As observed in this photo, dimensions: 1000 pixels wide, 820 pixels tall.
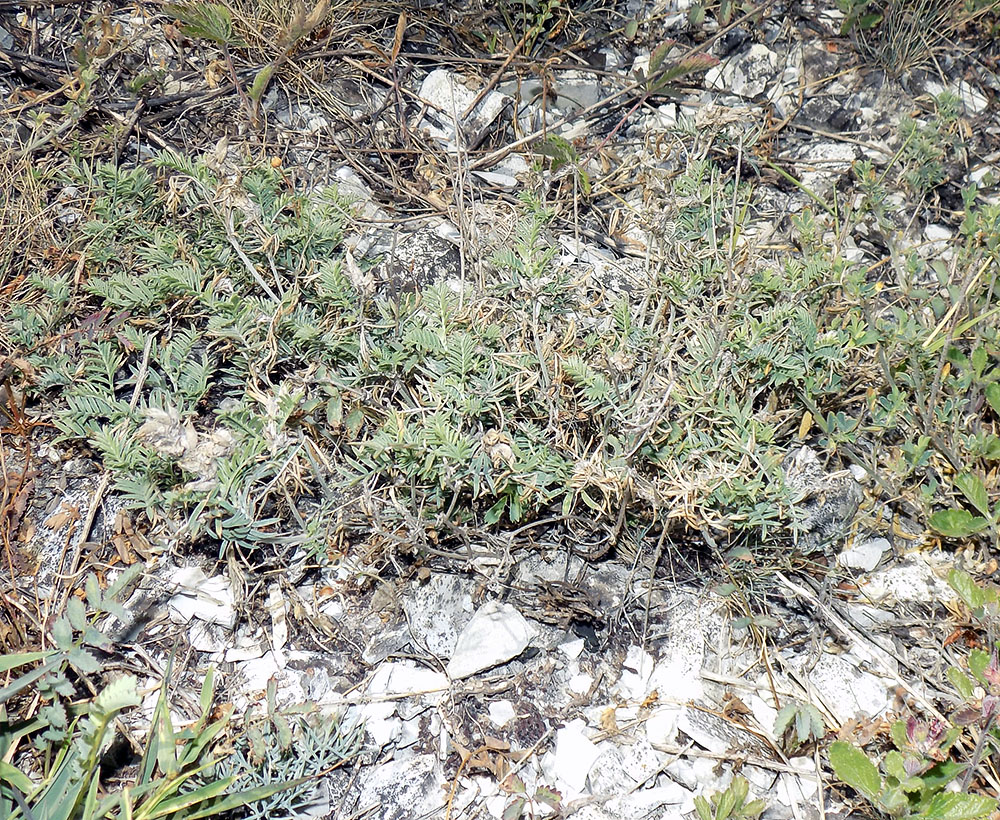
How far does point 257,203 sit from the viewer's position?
250 centimetres

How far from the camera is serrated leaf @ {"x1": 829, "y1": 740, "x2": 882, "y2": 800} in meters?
1.64

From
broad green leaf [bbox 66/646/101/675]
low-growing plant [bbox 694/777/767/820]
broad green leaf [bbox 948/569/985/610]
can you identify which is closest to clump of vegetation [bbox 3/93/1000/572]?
broad green leaf [bbox 948/569/985/610]

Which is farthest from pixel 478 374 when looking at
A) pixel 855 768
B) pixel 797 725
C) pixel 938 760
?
pixel 938 760

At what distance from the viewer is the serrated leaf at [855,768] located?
5.39ft

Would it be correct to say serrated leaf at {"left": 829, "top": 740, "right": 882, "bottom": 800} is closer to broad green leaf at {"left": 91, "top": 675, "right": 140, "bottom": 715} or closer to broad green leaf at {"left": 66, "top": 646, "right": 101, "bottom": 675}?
broad green leaf at {"left": 91, "top": 675, "right": 140, "bottom": 715}

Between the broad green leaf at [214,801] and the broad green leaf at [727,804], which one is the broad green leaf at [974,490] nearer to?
the broad green leaf at [727,804]

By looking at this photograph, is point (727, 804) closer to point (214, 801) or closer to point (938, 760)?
point (938, 760)

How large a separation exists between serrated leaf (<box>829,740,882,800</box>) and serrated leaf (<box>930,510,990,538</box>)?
0.68 m

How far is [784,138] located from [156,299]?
7.56 feet

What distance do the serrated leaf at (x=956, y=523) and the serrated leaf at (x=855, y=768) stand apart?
2.24ft

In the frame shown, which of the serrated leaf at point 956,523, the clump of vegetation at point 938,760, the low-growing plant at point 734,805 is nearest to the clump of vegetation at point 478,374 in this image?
the serrated leaf at point 956,523

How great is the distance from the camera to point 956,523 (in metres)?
2.07

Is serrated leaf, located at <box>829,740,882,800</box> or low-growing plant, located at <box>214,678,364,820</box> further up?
serrated leaf, located at <box>829,740,882,800</box>

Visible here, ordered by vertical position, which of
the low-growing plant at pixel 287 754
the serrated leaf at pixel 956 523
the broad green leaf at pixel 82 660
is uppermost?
the serrated leaf at pixel 956 523
